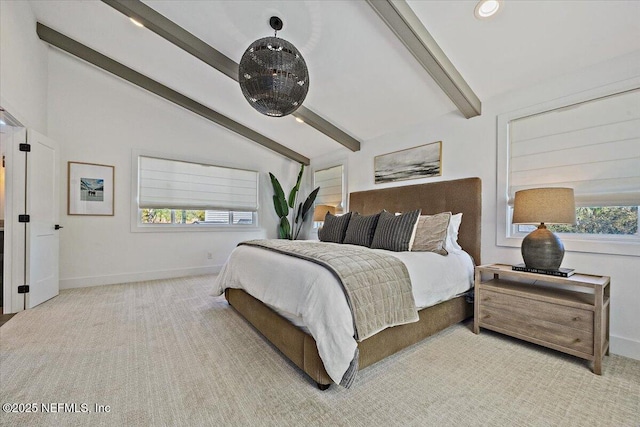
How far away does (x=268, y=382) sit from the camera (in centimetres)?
171

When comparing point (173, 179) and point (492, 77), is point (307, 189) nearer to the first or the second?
point (173, 179)

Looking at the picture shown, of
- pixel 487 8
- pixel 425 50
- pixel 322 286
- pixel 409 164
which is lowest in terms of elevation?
pixel 322 286

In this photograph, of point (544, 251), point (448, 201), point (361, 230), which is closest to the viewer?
point (544, 251)

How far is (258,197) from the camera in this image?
5.71 meters

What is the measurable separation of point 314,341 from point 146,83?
4544mm

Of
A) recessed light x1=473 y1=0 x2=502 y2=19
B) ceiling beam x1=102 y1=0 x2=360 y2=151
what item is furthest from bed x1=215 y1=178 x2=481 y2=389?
ceiling beam x1=102 y1=0 x2=360 y2=151

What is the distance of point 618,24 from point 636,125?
78cm

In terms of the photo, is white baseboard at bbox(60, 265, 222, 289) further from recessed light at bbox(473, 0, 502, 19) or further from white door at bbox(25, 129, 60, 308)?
recessed light at bbox(473, 0, 502, 19)

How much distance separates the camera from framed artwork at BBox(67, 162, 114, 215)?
3939 millimetres

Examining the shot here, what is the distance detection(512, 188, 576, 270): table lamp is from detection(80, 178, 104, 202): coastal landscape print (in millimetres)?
5365

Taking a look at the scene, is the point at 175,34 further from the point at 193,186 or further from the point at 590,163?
the point at 590,163

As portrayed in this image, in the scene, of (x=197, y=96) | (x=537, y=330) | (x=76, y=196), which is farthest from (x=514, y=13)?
(x=76, y=196)

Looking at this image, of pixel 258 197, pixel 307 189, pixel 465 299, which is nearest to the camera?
pixel 465 299

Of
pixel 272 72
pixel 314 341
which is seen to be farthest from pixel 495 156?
pixel 314 341
